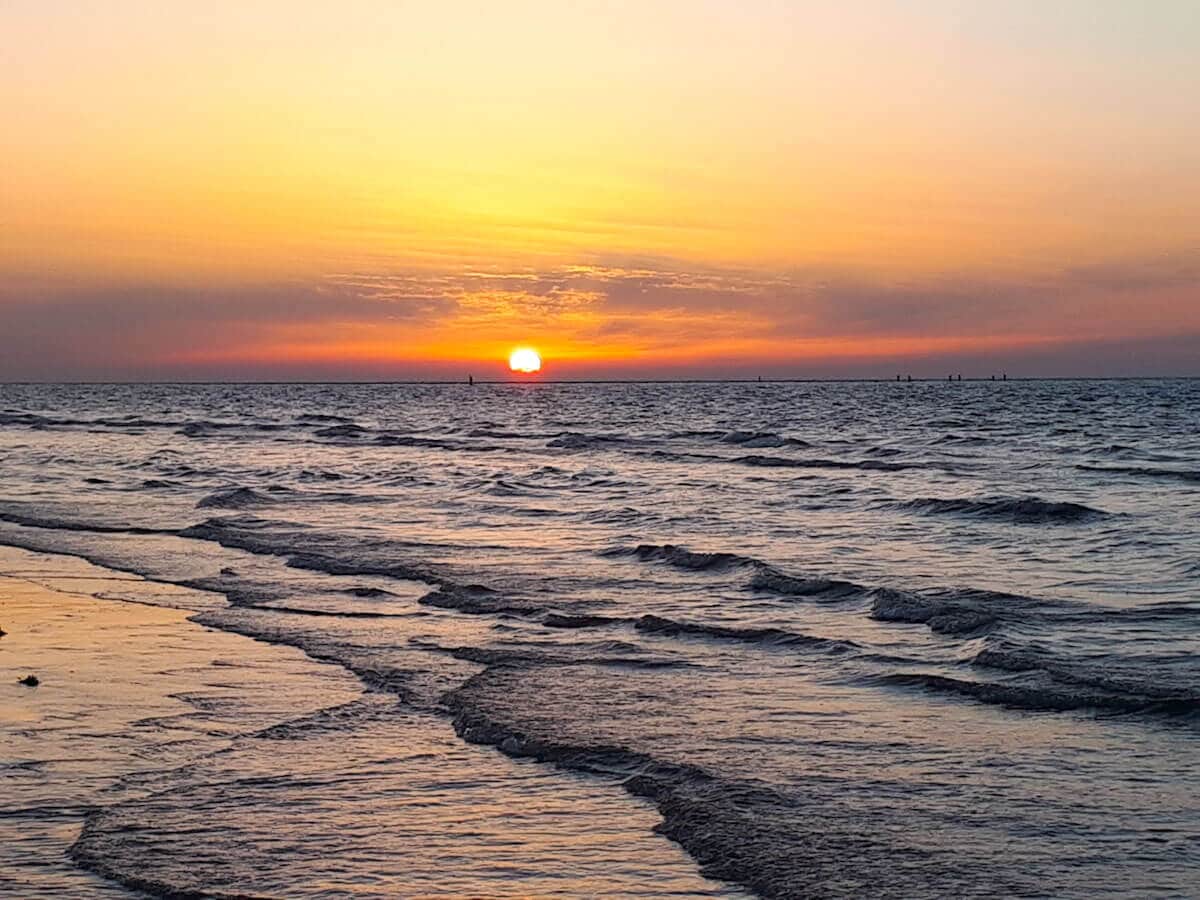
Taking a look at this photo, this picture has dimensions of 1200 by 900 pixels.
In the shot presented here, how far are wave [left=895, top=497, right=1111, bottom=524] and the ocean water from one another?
15 centimetres

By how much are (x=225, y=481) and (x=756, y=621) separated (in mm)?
25791

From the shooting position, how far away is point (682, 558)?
797 inches

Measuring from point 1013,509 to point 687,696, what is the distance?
17.2 m

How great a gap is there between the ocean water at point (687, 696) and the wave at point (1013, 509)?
0.49 ft

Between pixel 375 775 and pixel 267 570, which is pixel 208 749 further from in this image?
pixel 267 570

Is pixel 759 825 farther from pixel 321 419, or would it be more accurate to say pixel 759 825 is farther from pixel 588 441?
pixel 321 419

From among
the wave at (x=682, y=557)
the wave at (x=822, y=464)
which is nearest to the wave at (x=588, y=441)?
the wave at (x=822, y=464)

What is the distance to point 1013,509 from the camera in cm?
2669

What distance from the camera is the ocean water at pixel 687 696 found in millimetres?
7172

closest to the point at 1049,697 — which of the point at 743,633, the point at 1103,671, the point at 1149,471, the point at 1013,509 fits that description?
the point at 1103,671

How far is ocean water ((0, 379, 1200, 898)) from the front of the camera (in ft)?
23.5

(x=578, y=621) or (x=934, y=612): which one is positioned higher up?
(x=934, y=612)

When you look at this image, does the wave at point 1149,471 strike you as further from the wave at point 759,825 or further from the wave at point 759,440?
the wave at point 759,825

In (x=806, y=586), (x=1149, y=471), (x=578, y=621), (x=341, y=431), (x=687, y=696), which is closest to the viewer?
(x=687, y=696)
